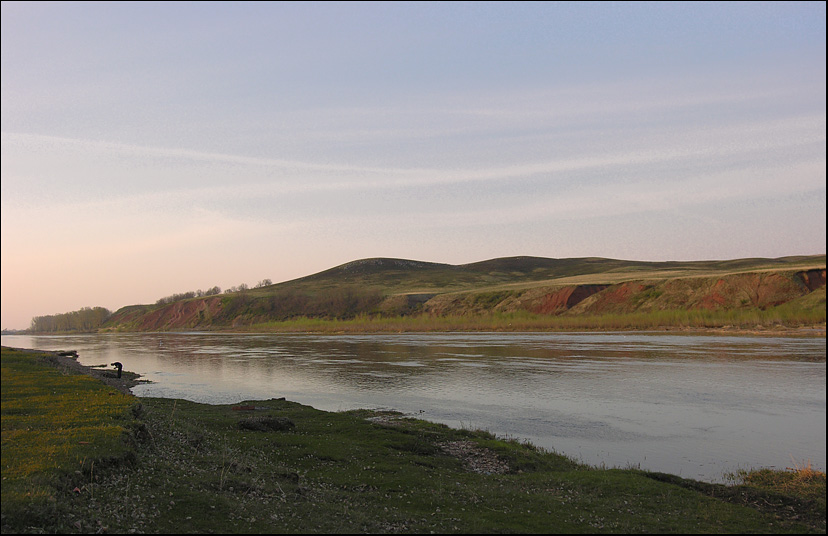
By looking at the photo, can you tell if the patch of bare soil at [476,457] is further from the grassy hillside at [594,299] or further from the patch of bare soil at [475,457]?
the grassy hillside at [594,299]

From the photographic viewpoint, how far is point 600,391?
3612cm

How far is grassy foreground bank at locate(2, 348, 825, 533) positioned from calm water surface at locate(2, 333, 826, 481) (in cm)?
422

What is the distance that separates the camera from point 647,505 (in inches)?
564

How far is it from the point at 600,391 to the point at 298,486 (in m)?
26.1

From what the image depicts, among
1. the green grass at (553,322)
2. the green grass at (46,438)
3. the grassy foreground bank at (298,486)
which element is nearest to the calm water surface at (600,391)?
the grassy foreground bank at (298,486)

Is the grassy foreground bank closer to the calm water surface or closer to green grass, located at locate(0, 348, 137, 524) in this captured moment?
green grass, located at locate(0, 348, 137, 524)

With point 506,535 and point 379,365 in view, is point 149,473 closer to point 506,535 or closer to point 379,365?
point 506,535

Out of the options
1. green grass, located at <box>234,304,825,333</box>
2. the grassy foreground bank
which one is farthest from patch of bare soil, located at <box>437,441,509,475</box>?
green grass, located at <box>234,304,825,333</box>

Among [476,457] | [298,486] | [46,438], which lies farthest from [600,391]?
[46,438]

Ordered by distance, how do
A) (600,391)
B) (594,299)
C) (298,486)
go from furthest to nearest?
(594,299) → (600,391) → (298,486)

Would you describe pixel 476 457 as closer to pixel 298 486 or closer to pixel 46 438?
pixel 298 486

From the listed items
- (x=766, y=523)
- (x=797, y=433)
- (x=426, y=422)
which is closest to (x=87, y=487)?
(x=766, y=523)

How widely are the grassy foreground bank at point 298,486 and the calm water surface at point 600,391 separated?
4216 mm

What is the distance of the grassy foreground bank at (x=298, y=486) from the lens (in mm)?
11148
